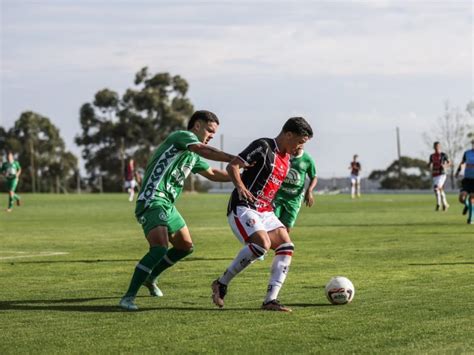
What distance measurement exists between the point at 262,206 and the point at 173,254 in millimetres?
1492

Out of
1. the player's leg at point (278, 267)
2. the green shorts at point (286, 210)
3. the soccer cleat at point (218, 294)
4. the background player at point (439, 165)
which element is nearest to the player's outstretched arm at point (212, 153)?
the player's leg at point (278, 267)

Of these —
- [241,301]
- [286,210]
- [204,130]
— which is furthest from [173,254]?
[286,210]

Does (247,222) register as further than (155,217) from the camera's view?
No

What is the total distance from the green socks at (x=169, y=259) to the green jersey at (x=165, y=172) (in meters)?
0.76

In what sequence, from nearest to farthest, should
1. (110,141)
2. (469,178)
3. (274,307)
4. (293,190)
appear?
1. (274,307)
2. (293,190)
3. (469,178)
4. (110,141)

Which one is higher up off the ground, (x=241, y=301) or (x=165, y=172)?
(x=165, y=172)

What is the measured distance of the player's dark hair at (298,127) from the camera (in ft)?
31.9

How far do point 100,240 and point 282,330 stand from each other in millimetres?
12914

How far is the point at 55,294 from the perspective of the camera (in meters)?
11.3

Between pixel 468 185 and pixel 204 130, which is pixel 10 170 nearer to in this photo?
pixel 468 185

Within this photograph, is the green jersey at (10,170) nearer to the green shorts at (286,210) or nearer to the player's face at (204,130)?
the green shorts at (286,210)

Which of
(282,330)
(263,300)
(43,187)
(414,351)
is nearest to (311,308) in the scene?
(263,300)

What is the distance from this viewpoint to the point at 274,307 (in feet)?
31.5

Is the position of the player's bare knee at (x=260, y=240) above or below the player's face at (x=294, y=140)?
below
